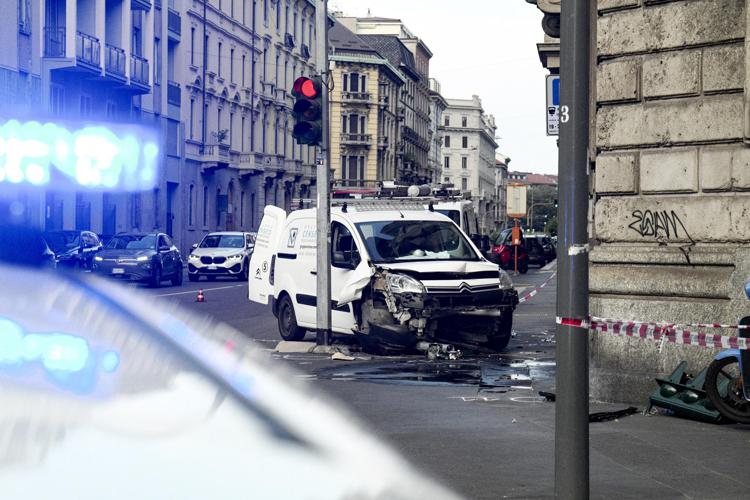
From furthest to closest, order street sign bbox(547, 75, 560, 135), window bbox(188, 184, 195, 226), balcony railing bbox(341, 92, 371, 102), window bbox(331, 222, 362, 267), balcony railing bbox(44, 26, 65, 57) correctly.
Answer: balcony railing bbox(341, 92, 371, 102) < window bbox(188, 184, 195, 226) < balcony railing bbox(44, 26, 65, 57) < window bbox(331, 222, 362, 267) < street sign bbox(547, 75, 560, 135)

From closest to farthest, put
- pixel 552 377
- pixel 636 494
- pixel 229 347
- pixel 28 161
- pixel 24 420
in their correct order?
pixel 24 420 → pixel 229 347 → pixel 636 494 → pixel 552 377 → pixel 28 161

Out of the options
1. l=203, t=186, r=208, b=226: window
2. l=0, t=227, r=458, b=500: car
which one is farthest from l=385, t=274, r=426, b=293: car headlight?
l=203, t=186, r=208, b=226: window

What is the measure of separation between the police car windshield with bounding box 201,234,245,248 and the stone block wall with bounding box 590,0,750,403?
30827mm

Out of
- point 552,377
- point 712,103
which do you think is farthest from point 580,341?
point 552,377

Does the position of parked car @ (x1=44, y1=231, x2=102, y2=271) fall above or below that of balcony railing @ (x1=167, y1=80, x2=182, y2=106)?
below

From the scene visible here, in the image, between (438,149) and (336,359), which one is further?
(438,149)

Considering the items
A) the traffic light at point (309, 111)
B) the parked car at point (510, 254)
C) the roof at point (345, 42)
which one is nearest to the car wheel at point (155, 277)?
the traffic light at point (309, 111)

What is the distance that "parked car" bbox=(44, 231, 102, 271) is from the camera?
33031 mm

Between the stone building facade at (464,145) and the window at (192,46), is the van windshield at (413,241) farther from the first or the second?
the stone building facade at (464,145)

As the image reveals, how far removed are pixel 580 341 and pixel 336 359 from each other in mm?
10563

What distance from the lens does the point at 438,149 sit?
15800cm

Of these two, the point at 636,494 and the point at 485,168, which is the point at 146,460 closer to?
the point at 636,494

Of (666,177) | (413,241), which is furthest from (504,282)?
(666,177)

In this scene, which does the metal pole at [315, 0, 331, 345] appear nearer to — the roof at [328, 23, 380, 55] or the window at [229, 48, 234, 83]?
the window at [229, 48, 234, 83]
